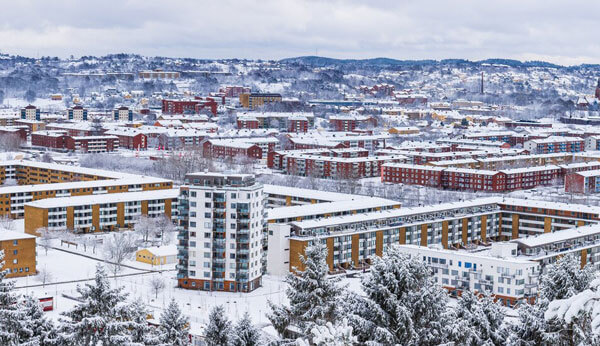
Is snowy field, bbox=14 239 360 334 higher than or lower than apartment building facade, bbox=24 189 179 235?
lower

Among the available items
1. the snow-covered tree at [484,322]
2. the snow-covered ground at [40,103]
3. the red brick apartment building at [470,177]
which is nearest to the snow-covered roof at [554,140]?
the red brick apartment building at [470,177]

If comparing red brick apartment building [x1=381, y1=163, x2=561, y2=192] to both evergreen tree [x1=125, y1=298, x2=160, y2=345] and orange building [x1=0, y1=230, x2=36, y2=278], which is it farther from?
evergreen tree [x1=125, y1=298, x2=160, y2=345]

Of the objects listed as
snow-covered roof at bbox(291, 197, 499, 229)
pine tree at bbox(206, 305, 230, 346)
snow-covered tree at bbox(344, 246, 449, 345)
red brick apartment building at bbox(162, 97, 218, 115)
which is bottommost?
snow-covered roof at bbox(291, 197, 499, 229)

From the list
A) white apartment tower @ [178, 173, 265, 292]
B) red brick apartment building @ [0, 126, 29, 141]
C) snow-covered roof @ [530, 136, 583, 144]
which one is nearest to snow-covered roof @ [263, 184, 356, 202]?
white apartment tower @ [178, 173, 265, 292]

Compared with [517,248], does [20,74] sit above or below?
above

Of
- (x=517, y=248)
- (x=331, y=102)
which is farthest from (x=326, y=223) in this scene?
(x=331, y=102)

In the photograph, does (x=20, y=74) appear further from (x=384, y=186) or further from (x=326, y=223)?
(x=326, y=223)

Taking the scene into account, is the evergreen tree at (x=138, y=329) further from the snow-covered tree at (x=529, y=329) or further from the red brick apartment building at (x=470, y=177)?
the red brick apartment building at (x=470, y=177)
